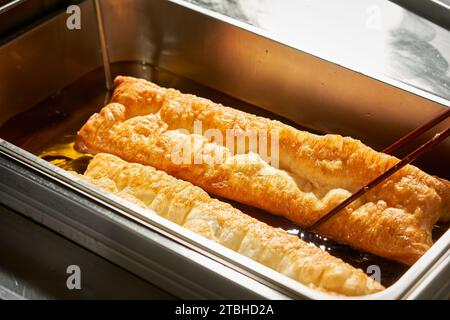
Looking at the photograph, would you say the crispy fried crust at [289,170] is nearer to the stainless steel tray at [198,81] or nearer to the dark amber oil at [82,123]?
the dark amber oil at [82,123]

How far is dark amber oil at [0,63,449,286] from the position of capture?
261 cm

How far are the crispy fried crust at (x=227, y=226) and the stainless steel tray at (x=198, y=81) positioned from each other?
0.27 m

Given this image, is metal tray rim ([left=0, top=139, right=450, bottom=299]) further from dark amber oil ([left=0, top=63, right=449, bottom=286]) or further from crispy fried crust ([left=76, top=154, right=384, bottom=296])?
dark amber oil ([left=0, top=63, right=449, bottom=286])

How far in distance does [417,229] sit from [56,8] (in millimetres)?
2127

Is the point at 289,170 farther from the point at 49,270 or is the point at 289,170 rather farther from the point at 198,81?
the point at 49,270

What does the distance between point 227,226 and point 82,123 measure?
47.3 inches

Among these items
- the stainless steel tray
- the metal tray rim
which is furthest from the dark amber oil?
the metal tray rim

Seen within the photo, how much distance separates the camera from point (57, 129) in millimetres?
3172

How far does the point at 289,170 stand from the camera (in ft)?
9.13

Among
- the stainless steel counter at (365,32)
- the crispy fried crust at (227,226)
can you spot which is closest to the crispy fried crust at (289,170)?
the crispy fried crust at (227,226)

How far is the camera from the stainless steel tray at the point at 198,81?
2.06 meters

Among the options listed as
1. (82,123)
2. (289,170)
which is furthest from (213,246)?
(82,123)
